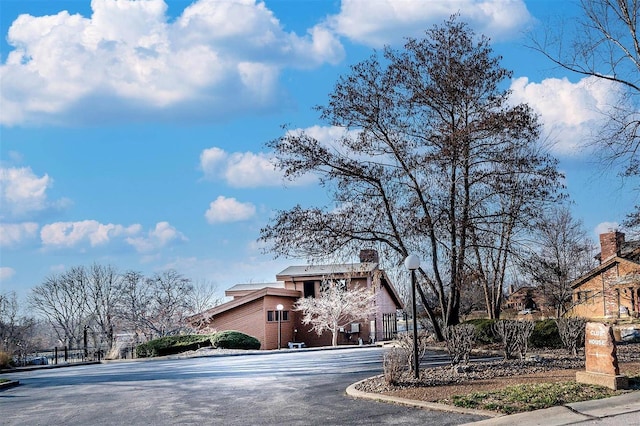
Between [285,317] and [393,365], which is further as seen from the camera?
[285,317]

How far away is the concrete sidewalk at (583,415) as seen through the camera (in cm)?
830

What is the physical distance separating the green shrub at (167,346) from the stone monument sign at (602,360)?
23.2m

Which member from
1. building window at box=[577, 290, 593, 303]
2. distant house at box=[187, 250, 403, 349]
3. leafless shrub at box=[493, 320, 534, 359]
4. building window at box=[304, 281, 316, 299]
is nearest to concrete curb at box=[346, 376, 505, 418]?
leafless shrub at box=[493, 320, 534, 359]

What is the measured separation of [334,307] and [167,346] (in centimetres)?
1232

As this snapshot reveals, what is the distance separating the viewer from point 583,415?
860 cm

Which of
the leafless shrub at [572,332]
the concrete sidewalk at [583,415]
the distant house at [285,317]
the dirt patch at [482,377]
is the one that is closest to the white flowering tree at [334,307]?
the distant house at [285,317]

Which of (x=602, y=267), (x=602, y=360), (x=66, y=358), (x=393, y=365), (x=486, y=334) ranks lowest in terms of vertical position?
(x=66, y=358)

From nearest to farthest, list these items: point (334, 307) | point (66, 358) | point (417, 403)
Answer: point (417, 403) → point (66, 358) → point (334, 307)

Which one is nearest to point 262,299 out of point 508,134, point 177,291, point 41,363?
point 177,291

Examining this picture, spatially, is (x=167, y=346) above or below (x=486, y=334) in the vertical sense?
below

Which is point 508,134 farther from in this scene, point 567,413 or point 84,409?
point 84,409

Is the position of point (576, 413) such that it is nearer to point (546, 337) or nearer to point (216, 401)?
point (216, 401)

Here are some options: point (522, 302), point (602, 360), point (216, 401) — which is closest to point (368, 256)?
point (216, 401)

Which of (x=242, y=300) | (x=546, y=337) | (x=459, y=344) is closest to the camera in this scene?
(x=459, y=344)
